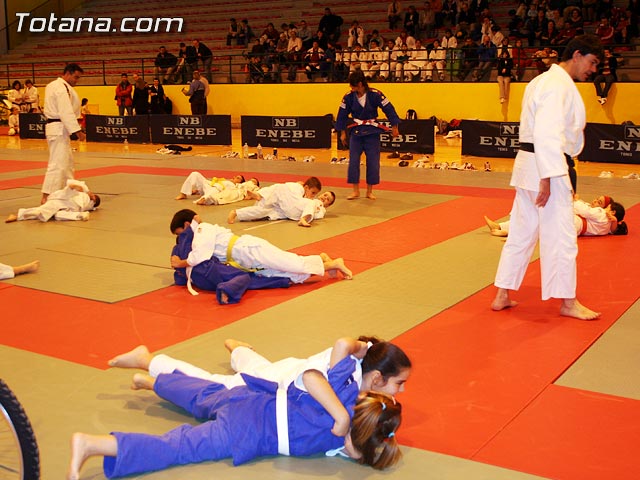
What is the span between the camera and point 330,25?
76.1 ft

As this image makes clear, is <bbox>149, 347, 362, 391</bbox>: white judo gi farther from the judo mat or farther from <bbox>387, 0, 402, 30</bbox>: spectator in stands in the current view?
<bbox>387, 0, 402, 30</bbox>: spectator in stands

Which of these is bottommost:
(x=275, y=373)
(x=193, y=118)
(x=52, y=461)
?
(x=52, y=461)

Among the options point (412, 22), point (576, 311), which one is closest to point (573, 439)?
point (576, 311)

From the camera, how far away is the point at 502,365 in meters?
4.60

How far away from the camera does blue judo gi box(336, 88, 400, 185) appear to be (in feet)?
34.0

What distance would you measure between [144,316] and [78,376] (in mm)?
1172

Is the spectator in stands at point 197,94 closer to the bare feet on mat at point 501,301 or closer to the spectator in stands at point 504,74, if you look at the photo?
the spectator in stands at point 504,74

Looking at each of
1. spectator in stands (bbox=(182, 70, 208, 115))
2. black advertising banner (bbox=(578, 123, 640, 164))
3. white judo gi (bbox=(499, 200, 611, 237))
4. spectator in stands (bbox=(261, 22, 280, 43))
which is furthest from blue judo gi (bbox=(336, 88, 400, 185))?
spectator in stands (bbox=(261, 22, 280, 43))

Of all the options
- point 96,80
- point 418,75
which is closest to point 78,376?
point 418,75

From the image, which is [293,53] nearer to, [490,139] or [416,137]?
[416,137]

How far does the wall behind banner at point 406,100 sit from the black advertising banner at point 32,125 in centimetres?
307

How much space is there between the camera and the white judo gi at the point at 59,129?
9.91m

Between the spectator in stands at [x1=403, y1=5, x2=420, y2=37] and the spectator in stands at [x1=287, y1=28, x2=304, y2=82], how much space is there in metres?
3.23

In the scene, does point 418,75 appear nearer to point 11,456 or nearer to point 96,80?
point 96,80
